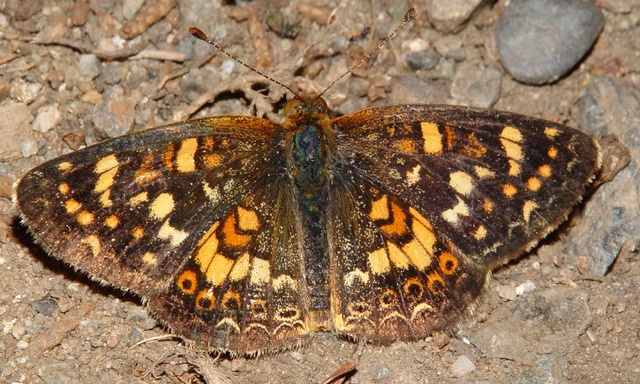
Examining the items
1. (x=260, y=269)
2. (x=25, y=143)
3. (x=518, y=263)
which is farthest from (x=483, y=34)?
(x=25, y=143)

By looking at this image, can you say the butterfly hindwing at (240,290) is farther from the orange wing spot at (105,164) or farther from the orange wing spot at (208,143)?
the orange wing spot at (105,164)

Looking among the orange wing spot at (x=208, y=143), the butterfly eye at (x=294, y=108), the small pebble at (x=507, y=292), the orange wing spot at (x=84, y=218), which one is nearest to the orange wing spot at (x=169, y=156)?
the orange wing spot at (x=208, y=143)

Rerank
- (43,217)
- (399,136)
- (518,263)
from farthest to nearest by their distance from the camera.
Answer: (518,263) < (399,136) < (43,217)

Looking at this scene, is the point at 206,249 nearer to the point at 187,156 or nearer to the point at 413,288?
the point at 187,156

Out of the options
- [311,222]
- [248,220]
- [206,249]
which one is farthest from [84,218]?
[311,222]

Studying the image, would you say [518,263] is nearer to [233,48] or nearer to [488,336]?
[488,336]

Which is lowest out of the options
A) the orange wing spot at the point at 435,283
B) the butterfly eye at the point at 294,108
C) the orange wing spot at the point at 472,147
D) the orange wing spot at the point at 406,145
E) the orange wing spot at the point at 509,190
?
the orange wing spot at the point at 435,283
